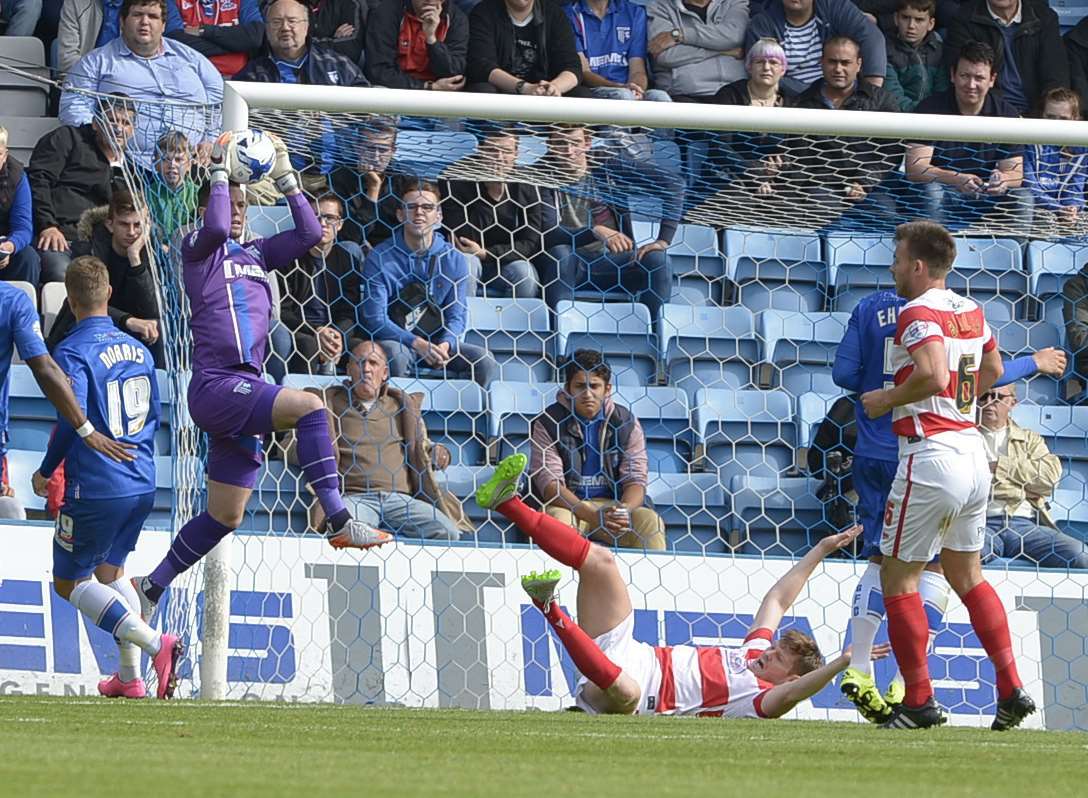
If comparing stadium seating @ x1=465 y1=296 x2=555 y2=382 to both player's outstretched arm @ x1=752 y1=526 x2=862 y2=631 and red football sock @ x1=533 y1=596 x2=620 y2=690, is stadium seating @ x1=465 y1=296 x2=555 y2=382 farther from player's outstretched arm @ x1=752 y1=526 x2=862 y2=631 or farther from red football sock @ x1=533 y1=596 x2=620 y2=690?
red football sock @ x1=533 y1=596 x2=620 y2=690

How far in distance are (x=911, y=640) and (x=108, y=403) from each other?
3.73 meters

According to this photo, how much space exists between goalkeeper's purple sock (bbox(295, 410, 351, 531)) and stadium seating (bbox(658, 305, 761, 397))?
8.72 ft

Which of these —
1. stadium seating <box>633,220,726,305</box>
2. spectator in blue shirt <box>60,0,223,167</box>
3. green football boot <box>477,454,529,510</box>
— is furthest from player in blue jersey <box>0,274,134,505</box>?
spectator in blue shirt <box>60,0,223,167</box>

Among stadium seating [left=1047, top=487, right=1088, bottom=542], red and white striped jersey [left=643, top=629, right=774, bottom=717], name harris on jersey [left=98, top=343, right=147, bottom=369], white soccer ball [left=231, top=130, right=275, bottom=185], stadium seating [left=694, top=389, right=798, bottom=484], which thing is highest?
white soccer ball [left=231, top=130, right=275, bottom=185]

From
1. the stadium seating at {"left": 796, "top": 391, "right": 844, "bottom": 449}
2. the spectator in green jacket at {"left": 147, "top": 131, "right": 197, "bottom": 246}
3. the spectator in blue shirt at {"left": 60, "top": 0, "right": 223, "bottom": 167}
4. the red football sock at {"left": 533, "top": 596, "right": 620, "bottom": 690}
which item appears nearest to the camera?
the red football sock at {"left": 533, "top": 596, "right": 620, "bottom": 690}

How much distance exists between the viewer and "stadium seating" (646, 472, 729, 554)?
29.7 ft

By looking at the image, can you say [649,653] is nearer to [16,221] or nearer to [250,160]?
[250,160]

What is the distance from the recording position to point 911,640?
6031 mm

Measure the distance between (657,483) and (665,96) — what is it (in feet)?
11.3

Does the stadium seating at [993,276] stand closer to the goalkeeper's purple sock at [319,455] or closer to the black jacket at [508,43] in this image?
the black jacket at [508,43]

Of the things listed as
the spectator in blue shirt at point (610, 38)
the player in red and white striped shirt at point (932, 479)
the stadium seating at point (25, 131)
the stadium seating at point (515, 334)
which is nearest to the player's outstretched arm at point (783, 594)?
the player in red and white striped shirt at point (932, 479)

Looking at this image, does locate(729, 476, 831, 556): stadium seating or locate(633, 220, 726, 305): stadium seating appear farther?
locate(633, 220, 726, 305): stadium seating

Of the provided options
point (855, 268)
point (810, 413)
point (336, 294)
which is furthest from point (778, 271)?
point (336, 294)

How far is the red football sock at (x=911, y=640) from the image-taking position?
237 inches
